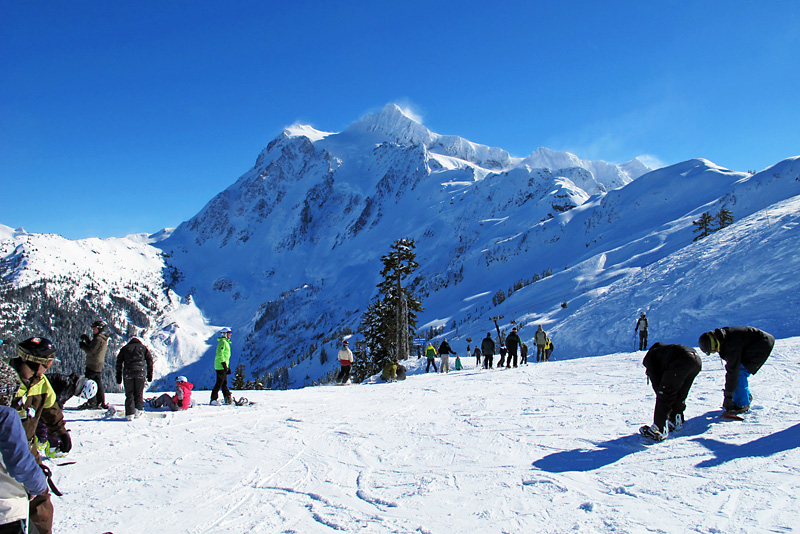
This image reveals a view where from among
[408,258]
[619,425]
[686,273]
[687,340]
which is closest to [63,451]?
[619,425]

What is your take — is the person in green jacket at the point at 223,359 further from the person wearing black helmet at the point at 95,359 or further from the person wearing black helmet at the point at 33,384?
the person wearing black helmet at the point at 33,384

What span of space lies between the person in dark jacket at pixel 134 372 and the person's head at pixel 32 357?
3.98 m

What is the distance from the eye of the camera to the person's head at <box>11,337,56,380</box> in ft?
16.8

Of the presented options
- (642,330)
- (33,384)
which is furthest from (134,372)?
(642,330)

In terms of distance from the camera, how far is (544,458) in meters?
6.16

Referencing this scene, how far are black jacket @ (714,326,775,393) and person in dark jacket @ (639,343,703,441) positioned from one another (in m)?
0.85

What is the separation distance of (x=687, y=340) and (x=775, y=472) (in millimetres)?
16649

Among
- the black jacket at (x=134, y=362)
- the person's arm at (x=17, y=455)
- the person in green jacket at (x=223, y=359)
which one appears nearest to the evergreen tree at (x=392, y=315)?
the person in green jacket at (x=223, y=359)

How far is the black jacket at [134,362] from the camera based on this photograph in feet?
31.3

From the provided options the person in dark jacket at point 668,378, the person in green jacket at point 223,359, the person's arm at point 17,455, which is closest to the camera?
the person's arm at point 17,455

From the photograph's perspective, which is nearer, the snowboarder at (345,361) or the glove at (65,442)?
the glove at (65,442)

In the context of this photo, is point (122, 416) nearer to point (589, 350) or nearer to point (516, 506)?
point (516, 506)

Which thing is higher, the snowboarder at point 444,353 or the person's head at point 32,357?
the person's head at point 32,357

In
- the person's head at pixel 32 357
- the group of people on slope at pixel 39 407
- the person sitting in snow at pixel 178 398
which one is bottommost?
the person sitting in snow at pixel 178 398
